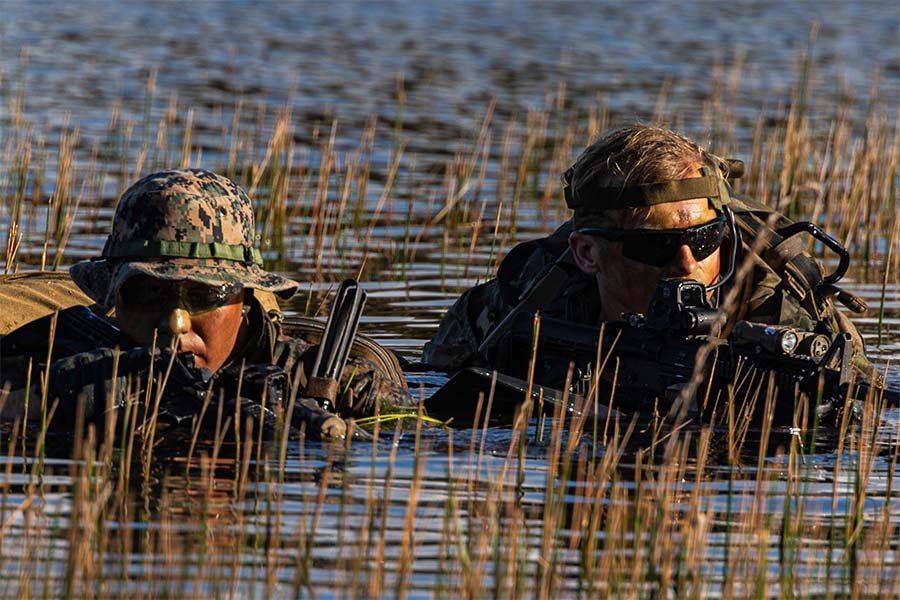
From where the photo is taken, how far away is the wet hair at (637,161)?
730cm

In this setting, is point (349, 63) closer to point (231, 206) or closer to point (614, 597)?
point (231, 206)

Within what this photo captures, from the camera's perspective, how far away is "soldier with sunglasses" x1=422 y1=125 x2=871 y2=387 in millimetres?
7266

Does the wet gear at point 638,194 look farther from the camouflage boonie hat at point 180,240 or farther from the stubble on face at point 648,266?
the camouflage boonie hat at point 180,240

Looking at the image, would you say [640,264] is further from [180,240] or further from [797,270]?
[180,240]

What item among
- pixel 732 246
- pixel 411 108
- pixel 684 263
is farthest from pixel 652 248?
pixel 411 108

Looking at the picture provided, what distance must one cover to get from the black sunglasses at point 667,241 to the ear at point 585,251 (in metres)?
0.19

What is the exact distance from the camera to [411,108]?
21047 millimetres

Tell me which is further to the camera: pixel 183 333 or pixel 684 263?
pixel 684 263

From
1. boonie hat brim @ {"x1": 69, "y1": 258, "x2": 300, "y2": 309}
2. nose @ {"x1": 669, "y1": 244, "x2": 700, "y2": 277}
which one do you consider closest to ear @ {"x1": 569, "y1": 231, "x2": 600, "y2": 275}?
nose @ {"x1": 669, "y1": 244, "x2": 700, "y2": 277}

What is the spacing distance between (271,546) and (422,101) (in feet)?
56.2

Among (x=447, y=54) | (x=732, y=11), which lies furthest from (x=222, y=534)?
(x=732, y=11)

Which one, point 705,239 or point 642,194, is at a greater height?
point 642,194

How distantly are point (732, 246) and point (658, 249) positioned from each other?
0.32 meters

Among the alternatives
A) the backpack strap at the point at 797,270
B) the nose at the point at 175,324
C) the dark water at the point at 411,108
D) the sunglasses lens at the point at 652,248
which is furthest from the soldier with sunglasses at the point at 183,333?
the backpack strap at the point at 797,270
